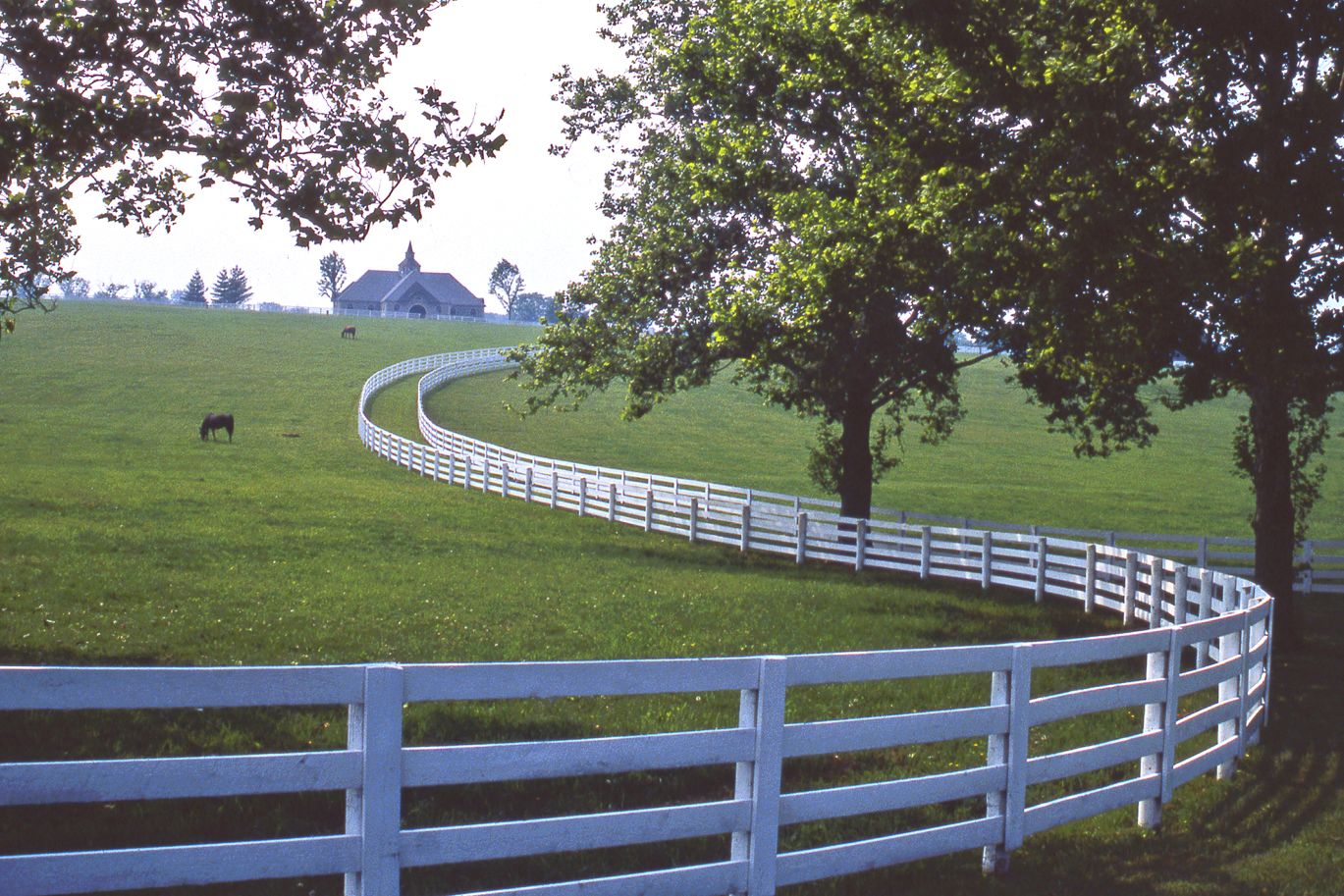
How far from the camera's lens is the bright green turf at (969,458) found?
45812mm

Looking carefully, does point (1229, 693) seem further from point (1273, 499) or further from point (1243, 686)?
point (1273, 499)

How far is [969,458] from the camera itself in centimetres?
6275

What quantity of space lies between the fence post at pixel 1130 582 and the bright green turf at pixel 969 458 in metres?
21.7

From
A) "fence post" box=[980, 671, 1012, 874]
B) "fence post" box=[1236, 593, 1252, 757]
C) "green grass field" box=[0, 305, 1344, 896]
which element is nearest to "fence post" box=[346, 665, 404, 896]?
"green grass field" box=[0, 305, 1344, 896]

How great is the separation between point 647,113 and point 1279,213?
16692mm

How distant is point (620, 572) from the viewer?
75.2 feet

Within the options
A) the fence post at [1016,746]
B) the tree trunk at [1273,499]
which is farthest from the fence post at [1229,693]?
the tree trunk at [1273,499]

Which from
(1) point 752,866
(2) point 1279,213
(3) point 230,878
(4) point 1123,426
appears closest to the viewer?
(3) point 230,878

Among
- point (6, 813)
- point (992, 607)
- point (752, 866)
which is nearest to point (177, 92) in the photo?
point (6, 813)

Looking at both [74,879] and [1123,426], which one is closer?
[74,879]

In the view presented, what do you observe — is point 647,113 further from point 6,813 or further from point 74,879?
point 74,879

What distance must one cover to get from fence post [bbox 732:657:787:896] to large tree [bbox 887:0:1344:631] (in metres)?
11.0

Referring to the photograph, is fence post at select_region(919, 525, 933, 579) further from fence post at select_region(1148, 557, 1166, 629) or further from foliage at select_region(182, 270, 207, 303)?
foliage at select_region(182, 270, 207, 303)

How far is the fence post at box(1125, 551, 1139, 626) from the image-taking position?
64.7ft
